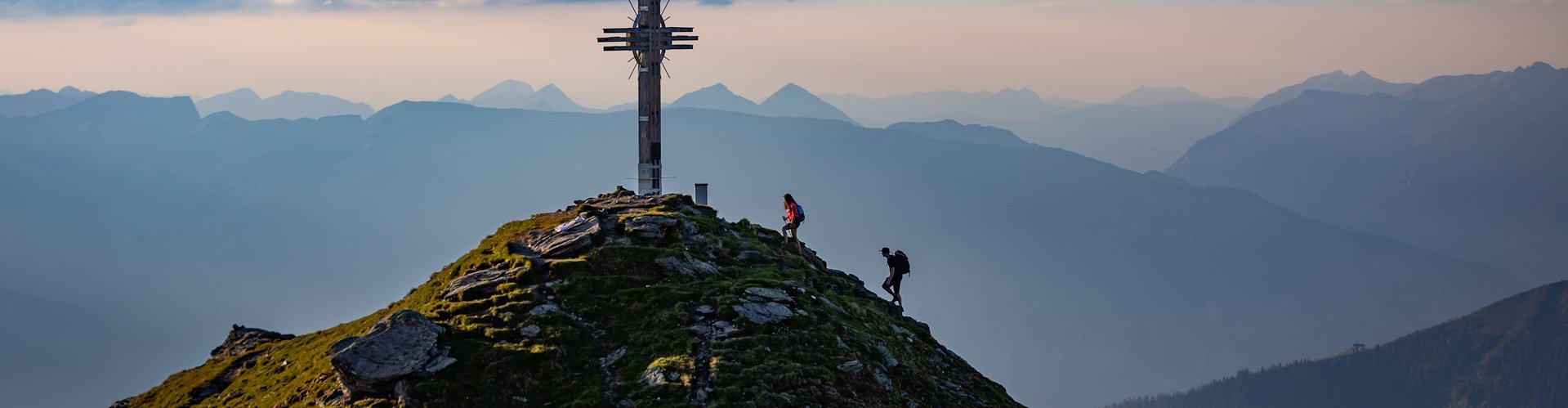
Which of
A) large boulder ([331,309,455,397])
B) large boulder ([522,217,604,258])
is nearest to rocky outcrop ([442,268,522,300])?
large boulder ([522,217,604,258])

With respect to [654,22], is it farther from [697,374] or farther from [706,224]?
[697,374]

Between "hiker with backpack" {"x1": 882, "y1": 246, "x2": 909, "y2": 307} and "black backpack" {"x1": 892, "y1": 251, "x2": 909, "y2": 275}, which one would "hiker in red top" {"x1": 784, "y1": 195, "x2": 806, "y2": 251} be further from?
"black backpack" {"x1": 892, "y1": 251, "x2": 909, "y2": 275}

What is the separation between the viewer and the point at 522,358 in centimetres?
3047

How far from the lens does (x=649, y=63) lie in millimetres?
53688

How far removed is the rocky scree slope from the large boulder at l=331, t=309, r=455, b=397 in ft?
0.13

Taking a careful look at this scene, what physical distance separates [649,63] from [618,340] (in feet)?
78.6

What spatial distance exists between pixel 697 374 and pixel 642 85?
86.6 feet

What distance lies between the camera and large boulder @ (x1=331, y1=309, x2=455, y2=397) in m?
29.6

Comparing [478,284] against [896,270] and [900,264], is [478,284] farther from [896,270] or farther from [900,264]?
[900,264]

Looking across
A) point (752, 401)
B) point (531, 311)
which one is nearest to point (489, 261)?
point (531, 311)

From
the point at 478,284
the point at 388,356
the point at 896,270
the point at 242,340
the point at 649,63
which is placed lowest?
the point at 388,356

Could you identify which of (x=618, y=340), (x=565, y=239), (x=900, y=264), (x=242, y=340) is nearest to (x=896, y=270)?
(x=900, y=264)

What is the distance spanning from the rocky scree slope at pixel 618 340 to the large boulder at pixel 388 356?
0.04m

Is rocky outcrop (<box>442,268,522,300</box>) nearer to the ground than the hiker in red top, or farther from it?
nearer to the ground
